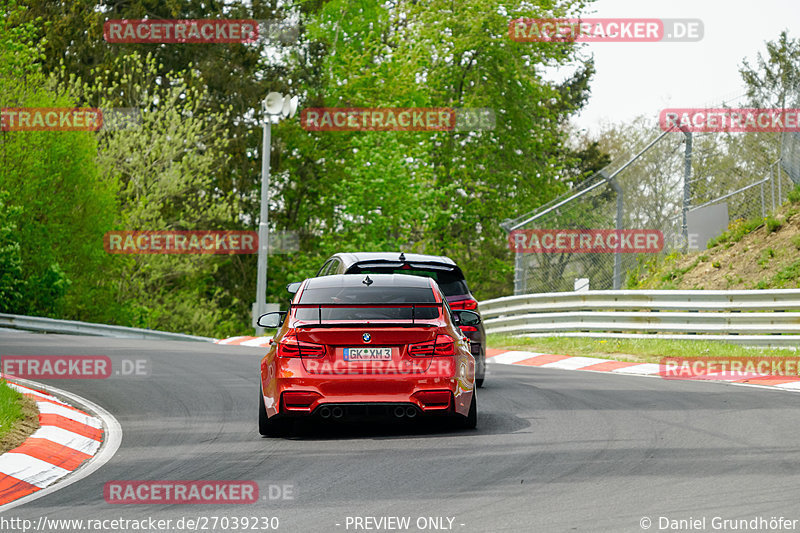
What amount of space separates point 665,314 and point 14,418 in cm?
1356

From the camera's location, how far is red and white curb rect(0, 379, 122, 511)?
787cm

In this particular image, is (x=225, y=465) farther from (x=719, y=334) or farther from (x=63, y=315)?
(x=63, y=315)

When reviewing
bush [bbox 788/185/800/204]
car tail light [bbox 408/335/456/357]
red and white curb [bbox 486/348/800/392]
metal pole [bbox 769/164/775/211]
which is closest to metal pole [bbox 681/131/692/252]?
metal pole [bbox 769/164/775/211]

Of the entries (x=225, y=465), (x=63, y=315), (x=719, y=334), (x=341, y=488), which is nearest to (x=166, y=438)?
(x=225, y=465)

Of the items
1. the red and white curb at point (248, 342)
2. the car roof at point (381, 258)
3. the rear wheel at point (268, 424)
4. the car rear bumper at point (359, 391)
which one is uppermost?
the car roof at point (381, 258)

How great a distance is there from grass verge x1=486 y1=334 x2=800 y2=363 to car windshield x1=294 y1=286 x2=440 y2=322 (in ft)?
30.7

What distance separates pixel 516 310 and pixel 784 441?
15.3 metres

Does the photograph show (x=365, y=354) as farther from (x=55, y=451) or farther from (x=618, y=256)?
(x=618, y=256)

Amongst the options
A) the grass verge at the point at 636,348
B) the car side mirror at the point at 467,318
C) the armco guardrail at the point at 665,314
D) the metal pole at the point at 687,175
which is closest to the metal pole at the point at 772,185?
the metal pole at the point at 687,175

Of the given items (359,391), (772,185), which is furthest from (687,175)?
(359,391)

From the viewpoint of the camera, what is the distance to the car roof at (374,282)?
426 inches

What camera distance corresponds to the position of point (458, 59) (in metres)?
47.7

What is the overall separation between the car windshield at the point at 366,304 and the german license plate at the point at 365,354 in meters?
0.42

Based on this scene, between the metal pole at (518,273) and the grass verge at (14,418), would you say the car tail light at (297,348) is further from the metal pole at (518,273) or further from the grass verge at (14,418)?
the metal pole at (518,273)
